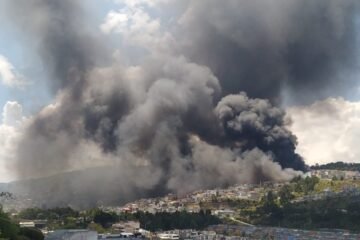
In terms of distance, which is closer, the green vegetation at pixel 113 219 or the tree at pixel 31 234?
the tree at pixel 31 234

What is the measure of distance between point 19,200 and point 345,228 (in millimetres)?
53041

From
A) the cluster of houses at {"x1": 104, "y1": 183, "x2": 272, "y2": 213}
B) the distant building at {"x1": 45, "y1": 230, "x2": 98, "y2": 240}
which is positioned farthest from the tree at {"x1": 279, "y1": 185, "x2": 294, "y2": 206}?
the distant building at {"x1": 45, "y1": 230, "x2": 98, "y2": 240}

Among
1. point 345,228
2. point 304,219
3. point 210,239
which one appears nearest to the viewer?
point 210,239

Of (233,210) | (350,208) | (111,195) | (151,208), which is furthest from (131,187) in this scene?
(350,208)

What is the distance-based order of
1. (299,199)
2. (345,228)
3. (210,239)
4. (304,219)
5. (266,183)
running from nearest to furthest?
(210,239)
(345,228)
(304,219)
(299,199)
(266,183)

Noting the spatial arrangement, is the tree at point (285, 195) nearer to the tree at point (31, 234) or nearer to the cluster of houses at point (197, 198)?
the cluster of houses at point (197, 198)

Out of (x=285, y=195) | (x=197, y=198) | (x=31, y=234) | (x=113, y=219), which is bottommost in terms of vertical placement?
(x=31, y=234)

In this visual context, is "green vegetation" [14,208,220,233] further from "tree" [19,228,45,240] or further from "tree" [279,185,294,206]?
"tree" [19,228,45,240]

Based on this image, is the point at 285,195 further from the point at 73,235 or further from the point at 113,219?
the point at 73,235

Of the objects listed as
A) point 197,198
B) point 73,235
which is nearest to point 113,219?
point 73,235

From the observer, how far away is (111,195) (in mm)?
94438

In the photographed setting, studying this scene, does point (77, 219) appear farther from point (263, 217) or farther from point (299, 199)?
point (299, 199)

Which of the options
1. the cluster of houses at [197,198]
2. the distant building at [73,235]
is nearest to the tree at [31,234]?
the distant building at [73,235]

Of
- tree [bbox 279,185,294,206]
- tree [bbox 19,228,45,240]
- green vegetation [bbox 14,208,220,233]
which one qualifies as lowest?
tree [bbox 19,228,45,240]
